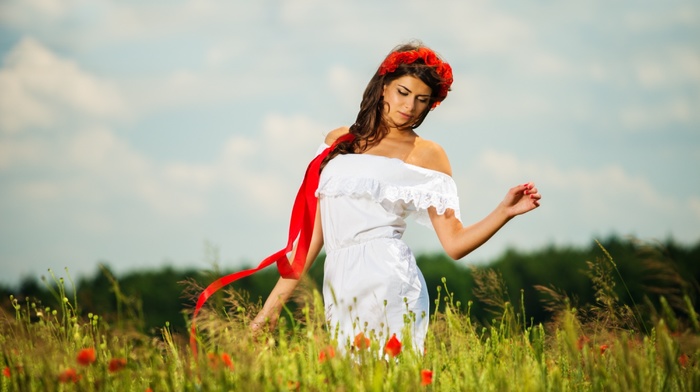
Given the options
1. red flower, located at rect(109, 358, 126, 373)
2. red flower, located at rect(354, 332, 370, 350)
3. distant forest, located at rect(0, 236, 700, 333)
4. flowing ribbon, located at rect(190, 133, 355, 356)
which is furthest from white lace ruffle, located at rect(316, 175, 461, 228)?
distant forest, located at rect(0, 236, 700, 333)

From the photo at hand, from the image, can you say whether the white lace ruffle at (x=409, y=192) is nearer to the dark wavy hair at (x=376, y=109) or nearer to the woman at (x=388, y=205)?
the woman at (x=388, y=205)

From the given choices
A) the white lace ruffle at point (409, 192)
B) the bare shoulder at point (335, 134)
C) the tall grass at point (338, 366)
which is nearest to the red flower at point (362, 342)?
the tall grass at point (338, 366)

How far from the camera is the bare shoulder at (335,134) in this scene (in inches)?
173

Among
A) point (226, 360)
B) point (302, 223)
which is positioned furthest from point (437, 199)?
point (226, 360)

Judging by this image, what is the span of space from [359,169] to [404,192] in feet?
0.85

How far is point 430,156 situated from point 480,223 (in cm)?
46

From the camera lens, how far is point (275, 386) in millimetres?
2572

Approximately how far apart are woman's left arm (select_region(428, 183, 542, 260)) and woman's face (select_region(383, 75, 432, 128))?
0.49 metres

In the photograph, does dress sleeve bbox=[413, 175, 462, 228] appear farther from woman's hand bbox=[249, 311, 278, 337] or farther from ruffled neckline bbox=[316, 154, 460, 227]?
woman's hand bbox=[249, 311, 278, 337]

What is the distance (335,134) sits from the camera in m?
4.41

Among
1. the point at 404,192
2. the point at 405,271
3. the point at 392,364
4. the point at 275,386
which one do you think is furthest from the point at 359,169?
the point at 275,386

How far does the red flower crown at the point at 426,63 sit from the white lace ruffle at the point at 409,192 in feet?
1.72

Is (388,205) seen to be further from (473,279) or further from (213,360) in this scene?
(473,279)

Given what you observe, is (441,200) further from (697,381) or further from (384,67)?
(697,381)
